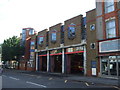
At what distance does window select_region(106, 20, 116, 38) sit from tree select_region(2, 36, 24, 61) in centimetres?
3002

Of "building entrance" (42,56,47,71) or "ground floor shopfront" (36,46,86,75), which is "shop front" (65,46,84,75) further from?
"building entrance" (42,56,47,71)

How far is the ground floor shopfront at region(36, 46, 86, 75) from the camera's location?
27820 millimetres

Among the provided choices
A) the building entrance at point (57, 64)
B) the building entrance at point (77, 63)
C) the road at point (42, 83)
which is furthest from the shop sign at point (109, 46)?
the building entrance at point (57, 64)

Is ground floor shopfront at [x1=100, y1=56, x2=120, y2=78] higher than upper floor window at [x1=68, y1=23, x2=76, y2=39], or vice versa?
upper floor window at [x1=68, y1=23, x2=76, y2=39]

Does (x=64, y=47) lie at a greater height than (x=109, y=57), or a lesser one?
greater

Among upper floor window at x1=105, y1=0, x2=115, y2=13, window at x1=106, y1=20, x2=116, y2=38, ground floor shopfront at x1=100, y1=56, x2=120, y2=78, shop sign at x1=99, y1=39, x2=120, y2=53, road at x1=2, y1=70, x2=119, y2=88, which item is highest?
upper floor window at x1=105, y1=0, x2=115, y2=13

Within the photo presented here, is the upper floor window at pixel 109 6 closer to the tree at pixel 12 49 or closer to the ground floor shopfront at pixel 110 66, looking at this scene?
the ground floor shopfront at pixel 110 66

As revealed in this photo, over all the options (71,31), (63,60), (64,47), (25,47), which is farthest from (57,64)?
(25,47)

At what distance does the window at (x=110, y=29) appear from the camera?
20.7 m

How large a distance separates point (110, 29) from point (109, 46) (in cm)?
230

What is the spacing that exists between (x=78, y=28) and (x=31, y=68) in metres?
19.0

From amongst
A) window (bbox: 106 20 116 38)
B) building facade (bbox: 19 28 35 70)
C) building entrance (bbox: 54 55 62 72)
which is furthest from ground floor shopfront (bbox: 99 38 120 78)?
A: building facade (bbox: 19 28 35 70)

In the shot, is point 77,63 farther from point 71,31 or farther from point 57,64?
point 71,31

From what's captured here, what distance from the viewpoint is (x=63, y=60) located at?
1163 inches
